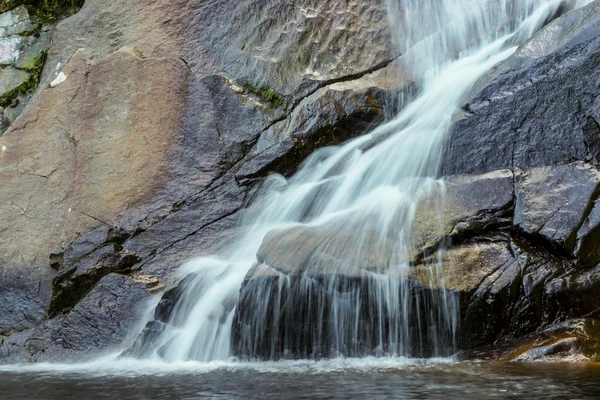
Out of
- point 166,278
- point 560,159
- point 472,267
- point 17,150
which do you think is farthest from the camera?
point 17,150

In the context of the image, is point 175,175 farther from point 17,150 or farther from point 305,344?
point 305,344

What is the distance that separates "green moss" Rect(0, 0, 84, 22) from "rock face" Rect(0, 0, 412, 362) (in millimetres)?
743

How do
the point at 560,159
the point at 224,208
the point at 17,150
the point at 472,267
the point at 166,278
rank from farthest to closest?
the point at 17,150
the point at 224,208
the point at 166,278
the point at 560,159
the point at 472,267

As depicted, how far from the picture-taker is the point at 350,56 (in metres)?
7.91

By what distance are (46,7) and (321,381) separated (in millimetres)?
7325

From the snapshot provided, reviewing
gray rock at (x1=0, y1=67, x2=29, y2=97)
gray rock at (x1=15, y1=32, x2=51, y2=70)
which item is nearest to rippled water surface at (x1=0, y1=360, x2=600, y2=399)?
gray rock at (x1=0, y1=67, x2=29, y2=97)

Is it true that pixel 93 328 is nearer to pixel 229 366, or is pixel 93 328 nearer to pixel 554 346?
pixel 229 366

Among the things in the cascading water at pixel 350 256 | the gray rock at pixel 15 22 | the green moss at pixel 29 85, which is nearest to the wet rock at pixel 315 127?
the cascading water at pixel 350 256

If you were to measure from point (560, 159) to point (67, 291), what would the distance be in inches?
182

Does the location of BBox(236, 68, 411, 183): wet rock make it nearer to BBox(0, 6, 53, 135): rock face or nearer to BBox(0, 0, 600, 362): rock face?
BBox(0, 0, 600, 362): rock face

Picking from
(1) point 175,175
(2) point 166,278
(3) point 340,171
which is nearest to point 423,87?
(3) point 340,171

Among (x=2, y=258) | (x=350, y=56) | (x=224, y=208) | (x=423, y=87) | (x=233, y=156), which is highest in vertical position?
(x=350, y=56)

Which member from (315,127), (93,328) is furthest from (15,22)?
(93,328)

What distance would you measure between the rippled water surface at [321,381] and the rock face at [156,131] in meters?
1.60
